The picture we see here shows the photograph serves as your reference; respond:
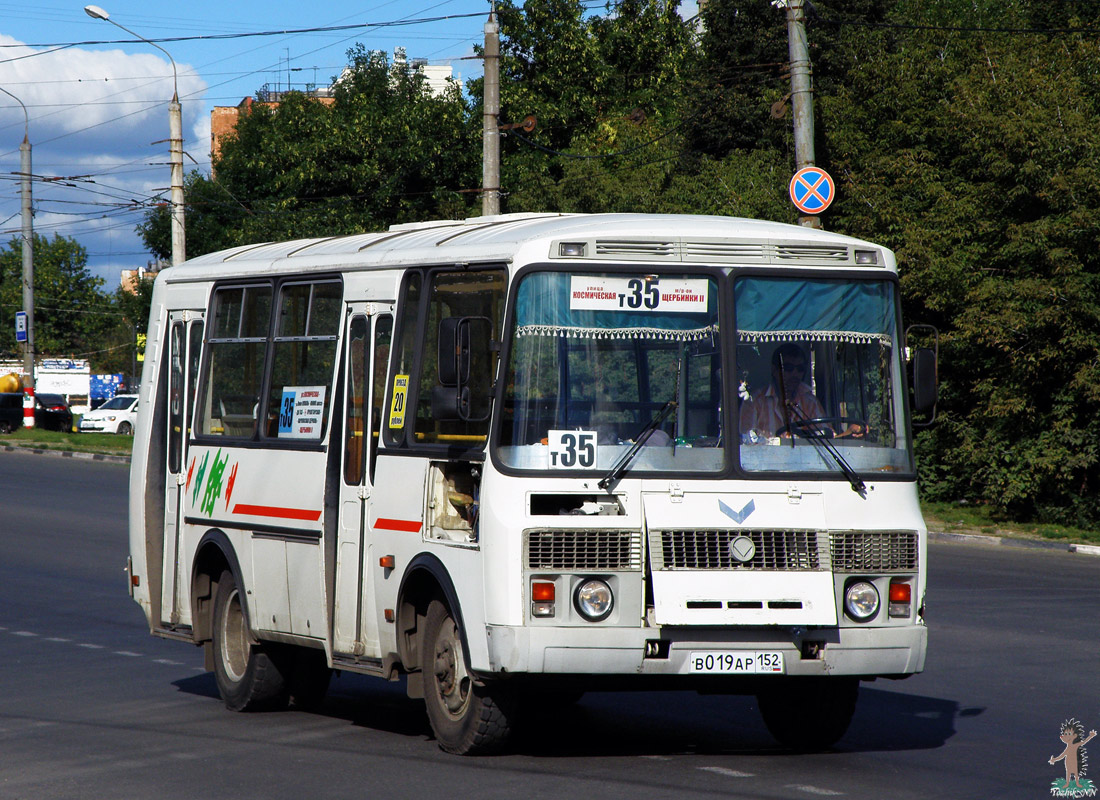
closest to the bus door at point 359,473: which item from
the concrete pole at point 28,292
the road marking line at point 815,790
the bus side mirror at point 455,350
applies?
the bus side mirror at point 455,350

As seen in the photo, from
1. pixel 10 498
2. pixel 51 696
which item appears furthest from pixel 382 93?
pixel 51 696

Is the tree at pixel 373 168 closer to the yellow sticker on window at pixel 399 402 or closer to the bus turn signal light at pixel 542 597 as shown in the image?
the yellow sticker on window at pixel 399 402

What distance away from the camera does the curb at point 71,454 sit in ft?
134

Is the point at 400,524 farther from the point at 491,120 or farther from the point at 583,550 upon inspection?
the point at 491,120

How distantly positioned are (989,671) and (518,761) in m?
4.50

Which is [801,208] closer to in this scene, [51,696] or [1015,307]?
[1015,307]

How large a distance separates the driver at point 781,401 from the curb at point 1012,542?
1386cm

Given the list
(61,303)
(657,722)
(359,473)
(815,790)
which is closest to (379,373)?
(359,473)

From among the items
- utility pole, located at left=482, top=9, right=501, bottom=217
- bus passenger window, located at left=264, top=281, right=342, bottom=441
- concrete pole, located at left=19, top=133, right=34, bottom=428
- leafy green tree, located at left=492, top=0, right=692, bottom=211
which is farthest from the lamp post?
bus passenger window, located at left=264, top=281, right=342, bottom=441

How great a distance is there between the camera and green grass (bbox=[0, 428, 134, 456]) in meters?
43.6

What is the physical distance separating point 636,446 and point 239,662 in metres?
3.90

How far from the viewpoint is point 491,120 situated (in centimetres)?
2484

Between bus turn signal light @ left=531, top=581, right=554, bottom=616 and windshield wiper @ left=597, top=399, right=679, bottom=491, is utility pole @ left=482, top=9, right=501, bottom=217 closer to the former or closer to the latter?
windshield wiper @ left=597, top=399, right=679, bottom=491

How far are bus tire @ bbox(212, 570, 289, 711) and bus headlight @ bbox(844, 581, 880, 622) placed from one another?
13.2ft
